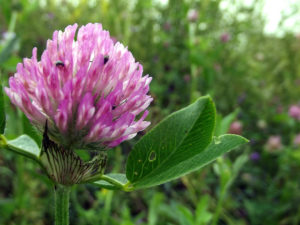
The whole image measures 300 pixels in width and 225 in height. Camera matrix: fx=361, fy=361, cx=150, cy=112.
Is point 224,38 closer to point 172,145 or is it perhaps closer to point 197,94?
point 197,94

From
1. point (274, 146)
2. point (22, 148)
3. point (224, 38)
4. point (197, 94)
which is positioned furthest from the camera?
point (224, 38)

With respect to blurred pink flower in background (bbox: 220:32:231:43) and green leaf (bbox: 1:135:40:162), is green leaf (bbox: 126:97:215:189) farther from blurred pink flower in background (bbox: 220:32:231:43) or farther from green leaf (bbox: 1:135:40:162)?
blurred pink flower in background (bbox: 220:32:231:43)

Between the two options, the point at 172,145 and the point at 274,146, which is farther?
the point at 274,146

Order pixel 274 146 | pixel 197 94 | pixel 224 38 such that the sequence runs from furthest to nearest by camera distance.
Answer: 1. pixel 224 38
2. pixel 274 146
3. pixel 197 94

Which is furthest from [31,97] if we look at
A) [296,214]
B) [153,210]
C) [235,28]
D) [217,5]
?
[235,28]

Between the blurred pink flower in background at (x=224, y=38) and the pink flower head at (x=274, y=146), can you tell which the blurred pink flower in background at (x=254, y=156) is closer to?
the pink flower head at (x=274, y=146)

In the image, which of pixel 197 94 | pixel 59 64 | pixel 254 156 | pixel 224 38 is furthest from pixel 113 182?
pixel 224 38

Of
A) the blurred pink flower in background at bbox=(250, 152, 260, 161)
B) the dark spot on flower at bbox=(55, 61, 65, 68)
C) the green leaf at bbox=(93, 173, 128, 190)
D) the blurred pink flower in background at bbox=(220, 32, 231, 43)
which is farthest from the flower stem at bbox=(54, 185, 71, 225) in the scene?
the blurred pink flower in background at bbox=(220, 32, 231, 43)
